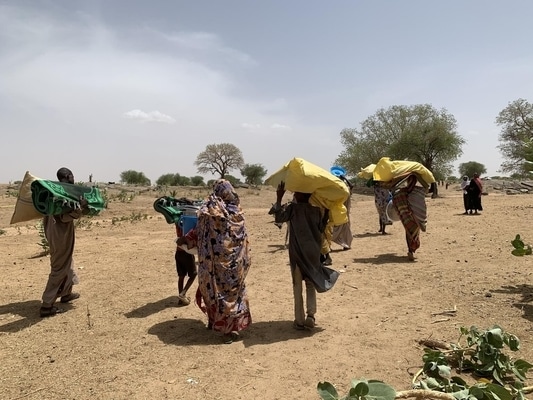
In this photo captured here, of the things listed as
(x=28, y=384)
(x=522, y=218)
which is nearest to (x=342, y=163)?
(x=522, y=218)

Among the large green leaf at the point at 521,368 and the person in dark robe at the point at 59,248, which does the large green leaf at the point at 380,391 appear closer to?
the large green leaf at the point at 521,368

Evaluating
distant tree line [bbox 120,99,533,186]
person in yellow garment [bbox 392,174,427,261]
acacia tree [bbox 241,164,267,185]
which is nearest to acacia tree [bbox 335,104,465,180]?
distant tree line [bbox 120,99,533,186]

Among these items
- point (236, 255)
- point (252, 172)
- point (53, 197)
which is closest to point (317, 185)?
point (236, 255)

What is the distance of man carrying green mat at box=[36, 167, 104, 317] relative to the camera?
5.19 meters

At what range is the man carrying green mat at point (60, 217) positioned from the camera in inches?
204

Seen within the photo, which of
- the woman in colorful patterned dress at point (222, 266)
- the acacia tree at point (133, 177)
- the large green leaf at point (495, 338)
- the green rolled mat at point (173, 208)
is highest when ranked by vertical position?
the acacia tree at point (133, 177)

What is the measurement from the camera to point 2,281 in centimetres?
741

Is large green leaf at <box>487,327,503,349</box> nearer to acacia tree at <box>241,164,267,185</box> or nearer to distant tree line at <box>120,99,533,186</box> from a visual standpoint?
distant tree line at <box>120,99,533,186</box>

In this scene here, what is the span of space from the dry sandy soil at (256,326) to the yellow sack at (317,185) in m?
1.39

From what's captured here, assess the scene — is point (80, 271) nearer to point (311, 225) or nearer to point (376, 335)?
point (311, 225)

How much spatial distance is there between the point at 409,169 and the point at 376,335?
165 inches

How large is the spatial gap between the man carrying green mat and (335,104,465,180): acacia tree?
32.0 metres

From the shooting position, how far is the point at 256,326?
16.5ft

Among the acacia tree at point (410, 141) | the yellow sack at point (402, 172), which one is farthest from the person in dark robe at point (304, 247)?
the acacia tree at point (410, 141)
